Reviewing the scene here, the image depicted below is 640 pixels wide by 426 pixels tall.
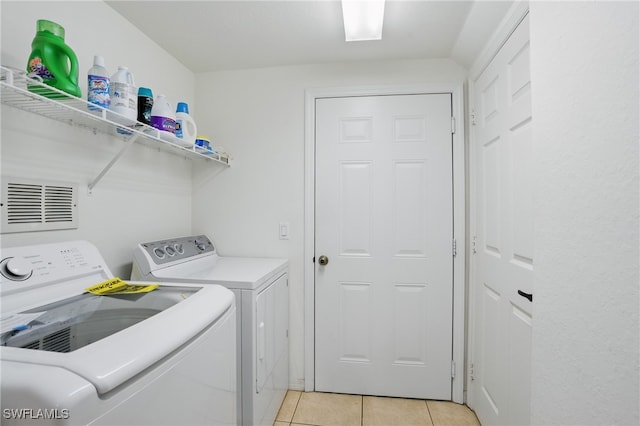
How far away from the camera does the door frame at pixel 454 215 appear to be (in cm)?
193

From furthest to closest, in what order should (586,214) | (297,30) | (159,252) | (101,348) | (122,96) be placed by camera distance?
(297,30) → (159,252) → (122,96) → (586,214) → (101,348)

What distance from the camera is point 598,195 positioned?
672mm

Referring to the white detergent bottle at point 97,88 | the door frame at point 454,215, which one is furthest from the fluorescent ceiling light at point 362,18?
the white detergent bottle at point 97,88

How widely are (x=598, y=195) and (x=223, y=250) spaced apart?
6.79ft

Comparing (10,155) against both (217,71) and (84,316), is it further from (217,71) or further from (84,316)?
(217,71)

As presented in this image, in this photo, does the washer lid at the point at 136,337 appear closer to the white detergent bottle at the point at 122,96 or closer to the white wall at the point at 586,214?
the white detergent bottle at the point at 122,96

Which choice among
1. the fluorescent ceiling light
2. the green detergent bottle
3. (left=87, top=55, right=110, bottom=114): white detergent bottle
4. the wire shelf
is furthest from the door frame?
the green detergent bottle

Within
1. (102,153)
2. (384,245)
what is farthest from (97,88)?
(384,245)

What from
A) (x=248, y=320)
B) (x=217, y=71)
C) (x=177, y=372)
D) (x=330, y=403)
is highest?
(x=217, y=71)

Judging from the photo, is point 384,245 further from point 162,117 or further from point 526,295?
point 162,117

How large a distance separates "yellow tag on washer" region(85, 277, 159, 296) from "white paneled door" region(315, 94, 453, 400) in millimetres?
1167

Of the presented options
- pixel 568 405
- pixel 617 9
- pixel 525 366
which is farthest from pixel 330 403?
pixel 617 9

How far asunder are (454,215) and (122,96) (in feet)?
6.41

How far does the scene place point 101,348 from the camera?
61cm
